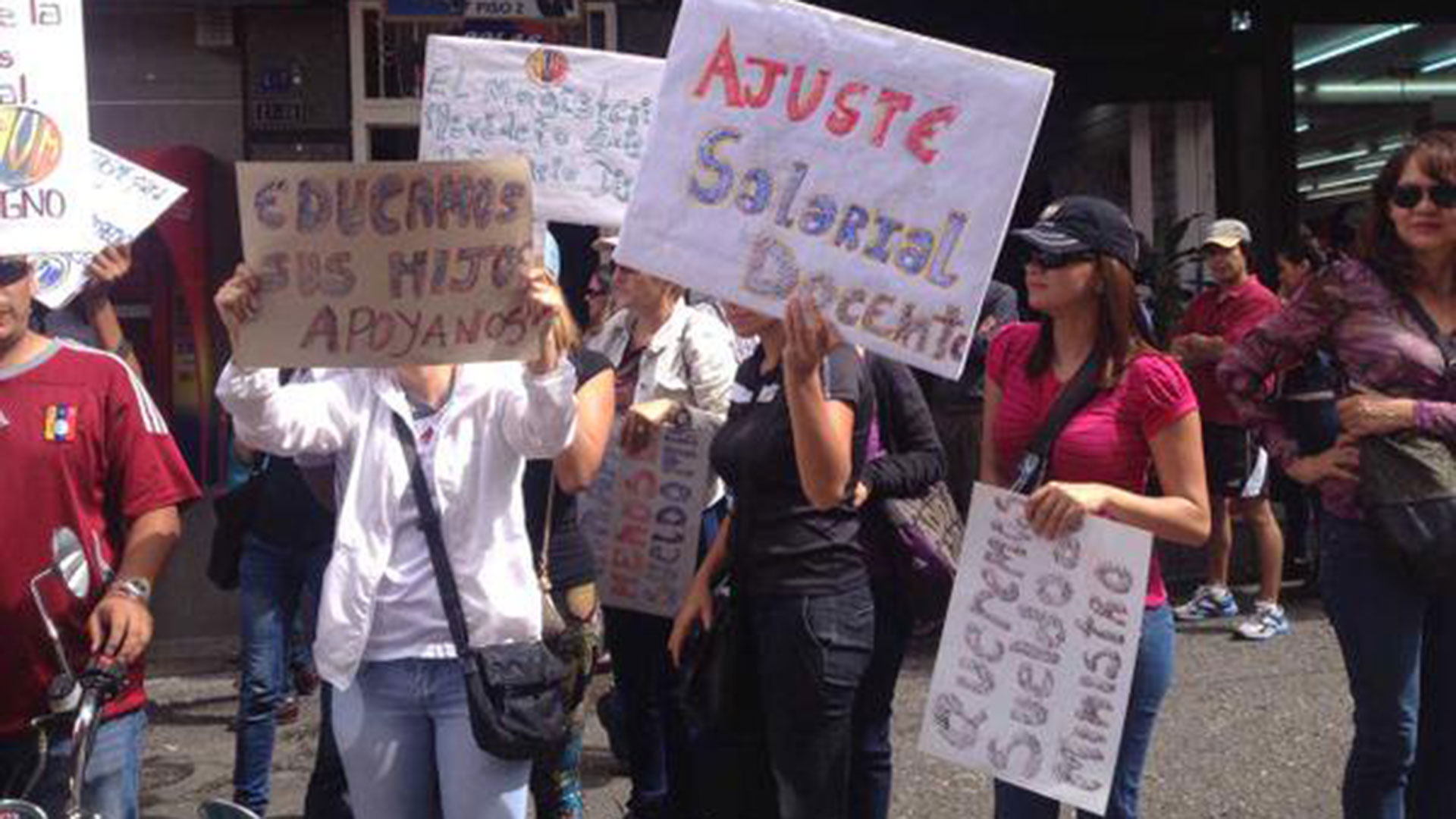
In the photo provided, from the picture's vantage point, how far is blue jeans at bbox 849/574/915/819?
397 cm

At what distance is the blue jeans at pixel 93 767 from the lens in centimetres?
323

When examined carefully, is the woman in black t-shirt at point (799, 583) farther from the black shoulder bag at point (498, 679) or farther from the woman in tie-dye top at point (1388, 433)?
the woman in tie-dye top at point (1388, 433)

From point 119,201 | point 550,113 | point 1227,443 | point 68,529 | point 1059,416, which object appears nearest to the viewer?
point 68,529

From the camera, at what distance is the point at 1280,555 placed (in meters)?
7.75

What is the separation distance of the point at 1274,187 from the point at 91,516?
7.49 m

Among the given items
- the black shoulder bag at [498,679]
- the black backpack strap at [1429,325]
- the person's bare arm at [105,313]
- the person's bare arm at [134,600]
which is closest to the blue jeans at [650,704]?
the person's bare arm at [105,313]

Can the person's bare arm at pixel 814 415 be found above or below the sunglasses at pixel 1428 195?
below

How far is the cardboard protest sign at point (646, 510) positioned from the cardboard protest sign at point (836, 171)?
5.59ft

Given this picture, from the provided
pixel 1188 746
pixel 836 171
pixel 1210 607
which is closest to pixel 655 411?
pixel 836 171

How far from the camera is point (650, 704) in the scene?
16.4 ft

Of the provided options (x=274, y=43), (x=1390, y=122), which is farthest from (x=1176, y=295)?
(x=274, y=43)

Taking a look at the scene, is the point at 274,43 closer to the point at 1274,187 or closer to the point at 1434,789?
the point at 1274,187

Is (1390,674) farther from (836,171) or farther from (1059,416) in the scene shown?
(836,171)

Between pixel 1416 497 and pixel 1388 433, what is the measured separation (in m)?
0.15
